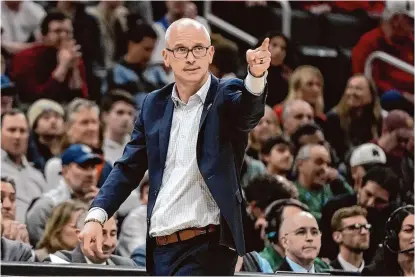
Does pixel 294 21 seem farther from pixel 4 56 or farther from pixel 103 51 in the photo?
pixel 4 56

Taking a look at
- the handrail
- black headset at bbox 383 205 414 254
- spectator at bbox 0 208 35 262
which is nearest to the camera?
spectator at bbox 0 208 35 262

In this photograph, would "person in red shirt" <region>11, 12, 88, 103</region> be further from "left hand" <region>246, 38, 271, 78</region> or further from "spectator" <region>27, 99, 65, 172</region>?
"left hand" <region>246, 38, 271, 78</region>

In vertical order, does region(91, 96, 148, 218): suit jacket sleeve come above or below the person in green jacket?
above

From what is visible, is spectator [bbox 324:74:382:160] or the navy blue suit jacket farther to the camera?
spectator [bbox 324:74:382:160]

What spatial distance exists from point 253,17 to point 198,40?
18.9ft

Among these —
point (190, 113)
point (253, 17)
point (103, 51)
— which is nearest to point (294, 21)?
point (253, 17)

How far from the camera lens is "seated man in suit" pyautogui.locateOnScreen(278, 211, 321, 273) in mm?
5656

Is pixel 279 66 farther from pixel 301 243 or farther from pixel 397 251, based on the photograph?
pixel 301 243

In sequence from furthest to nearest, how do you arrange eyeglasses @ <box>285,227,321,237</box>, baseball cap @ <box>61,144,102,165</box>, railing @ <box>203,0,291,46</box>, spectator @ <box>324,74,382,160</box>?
railing @ <box>203,0,291,46</box> < spectator @ <box>324,74,382,160</box> < baseball cap @ <box>61,144,102,165</box> < eyeglasses @ <box>285,227,321,237</box>

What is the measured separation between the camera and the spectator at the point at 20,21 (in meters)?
8.60

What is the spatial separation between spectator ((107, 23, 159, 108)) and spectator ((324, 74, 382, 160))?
131 cm

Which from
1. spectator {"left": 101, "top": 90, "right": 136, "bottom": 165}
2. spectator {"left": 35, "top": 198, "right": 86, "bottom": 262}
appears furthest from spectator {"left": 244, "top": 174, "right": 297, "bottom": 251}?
spectator {"left": 101, "top": 90, "right": 136, "bottom": 165}

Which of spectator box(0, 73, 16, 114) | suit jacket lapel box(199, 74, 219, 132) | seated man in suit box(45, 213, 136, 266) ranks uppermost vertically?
spectator box(0, 73, 16, 114)

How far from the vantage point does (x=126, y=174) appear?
386 centimetres
